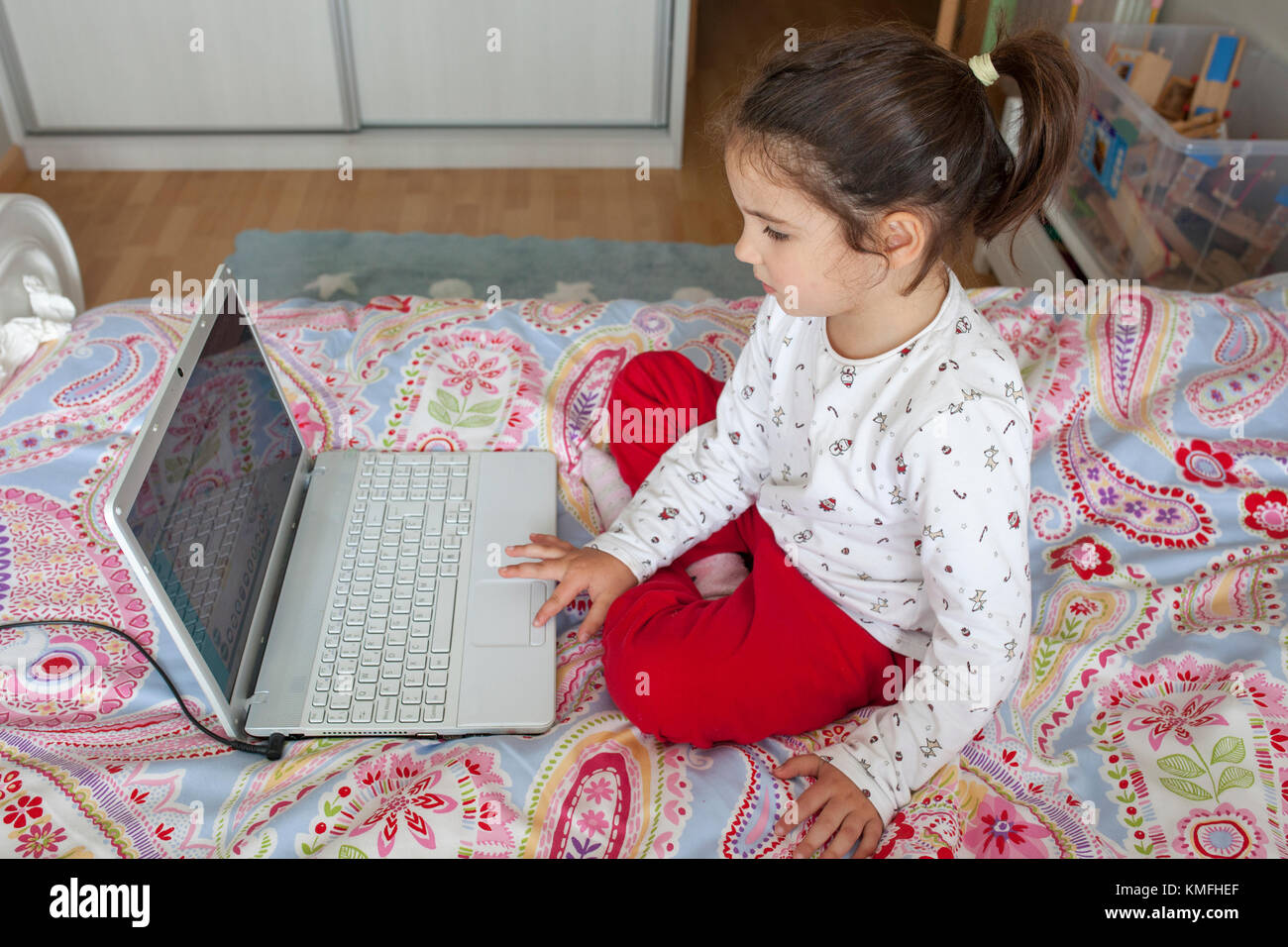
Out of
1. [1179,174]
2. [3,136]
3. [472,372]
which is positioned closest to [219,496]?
[472,372]

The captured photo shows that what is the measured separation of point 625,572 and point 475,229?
1.52 m

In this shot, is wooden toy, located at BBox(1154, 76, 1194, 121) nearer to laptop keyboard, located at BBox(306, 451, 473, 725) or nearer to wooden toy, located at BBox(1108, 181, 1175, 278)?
wooden toy, located at BBox(1108, 181, 1175, 278)

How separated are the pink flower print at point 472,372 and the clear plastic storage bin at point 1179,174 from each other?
1.02 m

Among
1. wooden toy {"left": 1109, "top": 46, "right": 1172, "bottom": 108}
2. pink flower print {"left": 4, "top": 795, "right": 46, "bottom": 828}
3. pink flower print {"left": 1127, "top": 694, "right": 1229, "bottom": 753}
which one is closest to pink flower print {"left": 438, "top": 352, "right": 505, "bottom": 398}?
pink flower print {"left": 4, "top": 795, "right": 46, "bottom": 828}

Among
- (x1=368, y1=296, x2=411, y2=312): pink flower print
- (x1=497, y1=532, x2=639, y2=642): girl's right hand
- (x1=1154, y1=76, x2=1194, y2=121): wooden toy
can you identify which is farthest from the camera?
(x1=1154, y1=76, x2=1194, y2=121): wooden toy

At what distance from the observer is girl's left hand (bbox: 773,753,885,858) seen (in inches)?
29.4

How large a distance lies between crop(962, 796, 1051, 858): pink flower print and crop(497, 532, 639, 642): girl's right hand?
376 mm

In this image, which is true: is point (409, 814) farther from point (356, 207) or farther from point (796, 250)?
point (356, 207)

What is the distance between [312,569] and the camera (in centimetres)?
92

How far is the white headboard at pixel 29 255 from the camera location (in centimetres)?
136

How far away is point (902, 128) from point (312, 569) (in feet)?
2.11

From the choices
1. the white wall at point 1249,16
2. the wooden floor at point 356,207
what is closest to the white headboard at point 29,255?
the wooden floor at point 356,207
